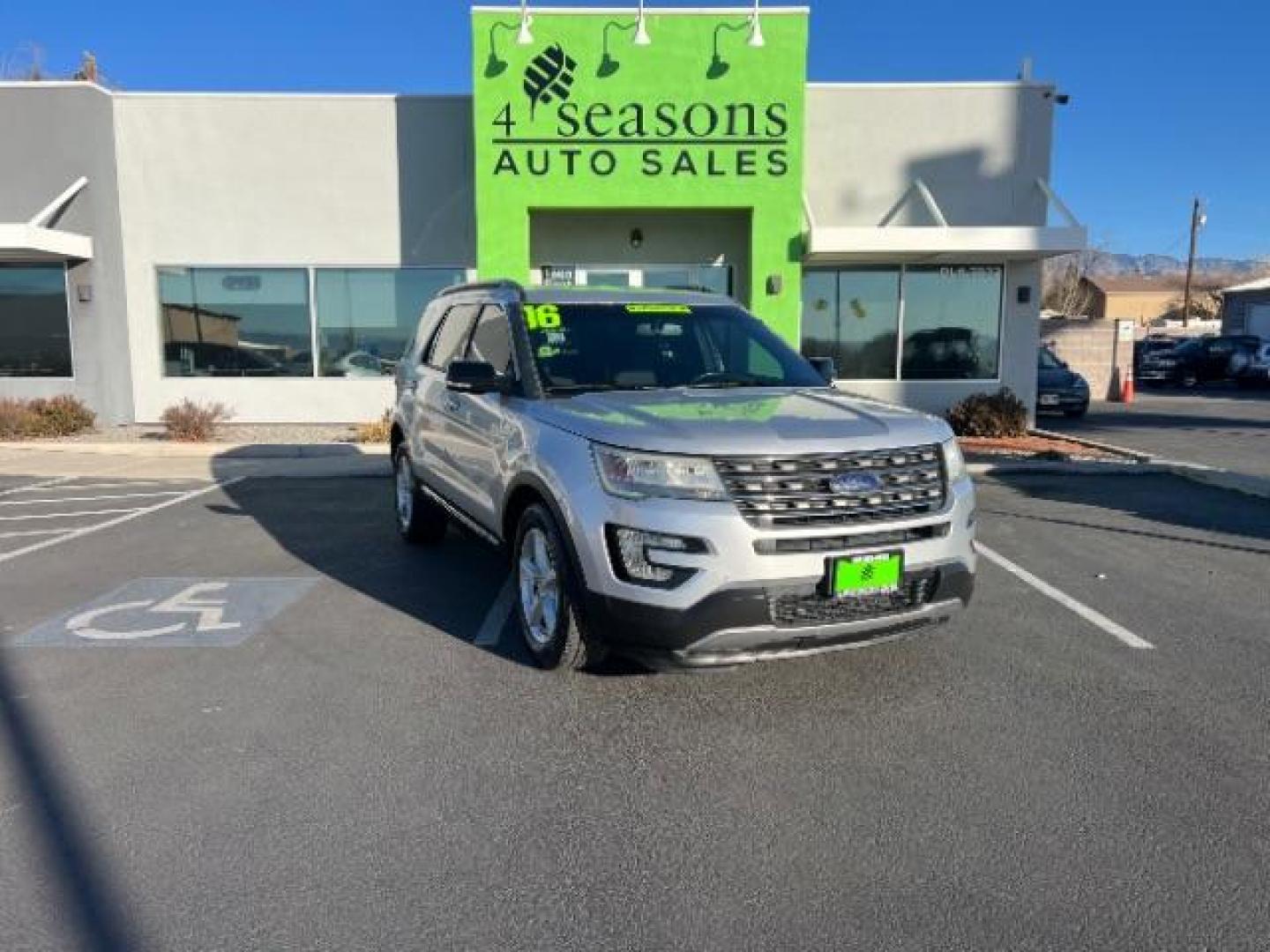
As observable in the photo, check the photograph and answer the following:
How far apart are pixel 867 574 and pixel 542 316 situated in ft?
8.08

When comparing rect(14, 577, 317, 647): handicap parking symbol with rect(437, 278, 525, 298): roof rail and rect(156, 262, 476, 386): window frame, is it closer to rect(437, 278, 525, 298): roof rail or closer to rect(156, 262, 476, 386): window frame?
rect(437, 278, 525, 298): roof rail

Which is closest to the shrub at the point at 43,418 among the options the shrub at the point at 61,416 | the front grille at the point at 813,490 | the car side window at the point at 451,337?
the shrub at the point at 61,416

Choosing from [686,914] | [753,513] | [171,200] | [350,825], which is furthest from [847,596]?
[171,200]

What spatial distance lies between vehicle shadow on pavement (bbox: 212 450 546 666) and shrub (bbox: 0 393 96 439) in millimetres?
5416

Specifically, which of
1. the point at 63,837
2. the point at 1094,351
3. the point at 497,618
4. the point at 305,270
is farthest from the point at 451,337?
the point at 1094,351

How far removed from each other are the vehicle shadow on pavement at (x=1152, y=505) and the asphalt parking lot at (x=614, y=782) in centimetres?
201

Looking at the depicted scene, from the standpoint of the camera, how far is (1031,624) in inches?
215

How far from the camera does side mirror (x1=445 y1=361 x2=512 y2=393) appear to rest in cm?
490

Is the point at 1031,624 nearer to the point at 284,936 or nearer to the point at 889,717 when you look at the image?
the point at 889,717

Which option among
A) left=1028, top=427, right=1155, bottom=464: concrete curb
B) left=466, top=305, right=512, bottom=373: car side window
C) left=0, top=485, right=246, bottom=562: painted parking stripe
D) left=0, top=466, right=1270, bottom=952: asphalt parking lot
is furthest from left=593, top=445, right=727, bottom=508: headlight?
left=1028, top=427, right=1155, bottom=464: concrete curb

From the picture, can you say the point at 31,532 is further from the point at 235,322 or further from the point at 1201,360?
the point at 1201,360

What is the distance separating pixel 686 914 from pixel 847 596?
1562 mm

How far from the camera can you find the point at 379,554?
7.32 m

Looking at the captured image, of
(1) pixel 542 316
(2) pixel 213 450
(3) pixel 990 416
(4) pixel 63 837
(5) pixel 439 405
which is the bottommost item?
(4) pixel 63 837
